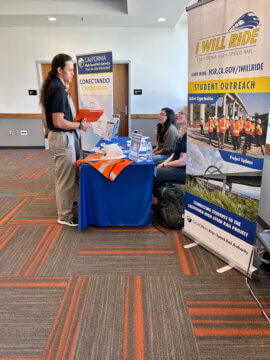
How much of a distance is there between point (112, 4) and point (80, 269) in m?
4.86

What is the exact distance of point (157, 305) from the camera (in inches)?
65.7

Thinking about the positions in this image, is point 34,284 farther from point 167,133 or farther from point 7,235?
point 167,133

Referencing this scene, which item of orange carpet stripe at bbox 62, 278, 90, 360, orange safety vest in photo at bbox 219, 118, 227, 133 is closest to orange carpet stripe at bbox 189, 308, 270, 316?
orange carpet stripe at bbox 62, 278, 90, 360

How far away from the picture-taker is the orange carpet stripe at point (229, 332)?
1.47 m

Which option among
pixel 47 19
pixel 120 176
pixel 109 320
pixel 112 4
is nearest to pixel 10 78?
pixel 47 19

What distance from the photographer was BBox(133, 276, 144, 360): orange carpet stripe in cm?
137

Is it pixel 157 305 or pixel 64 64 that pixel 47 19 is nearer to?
pixel 64 64

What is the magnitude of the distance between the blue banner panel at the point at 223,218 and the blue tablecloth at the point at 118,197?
421 millimetres

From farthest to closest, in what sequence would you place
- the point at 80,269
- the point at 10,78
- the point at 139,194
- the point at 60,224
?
1. the point at 10,78
2. the point at 60,224
3. the point at 139,194
4. the point at 80,269

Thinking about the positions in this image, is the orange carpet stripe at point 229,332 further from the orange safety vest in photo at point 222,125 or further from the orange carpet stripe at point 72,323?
the orange safety vest in photo at point 222,125

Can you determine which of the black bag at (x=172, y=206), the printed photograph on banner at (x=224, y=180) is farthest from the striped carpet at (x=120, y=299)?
the printed photograph on banner at (x=224, y=180)

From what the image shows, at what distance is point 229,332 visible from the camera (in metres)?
1.48

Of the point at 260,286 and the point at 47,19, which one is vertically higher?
the point at 47,19

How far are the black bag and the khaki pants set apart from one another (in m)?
0.90
